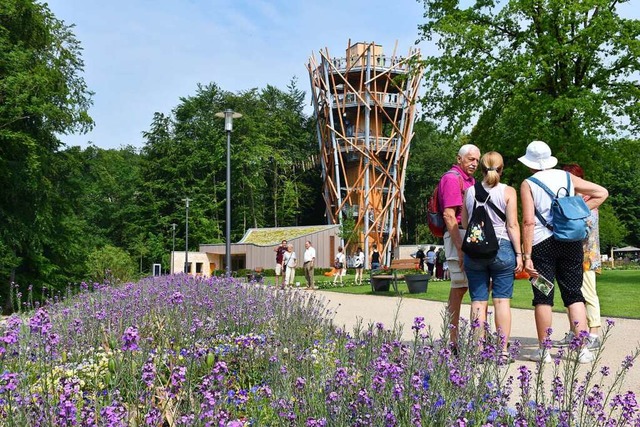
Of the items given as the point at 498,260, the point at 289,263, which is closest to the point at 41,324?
the point at 498,260

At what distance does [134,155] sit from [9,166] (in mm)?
62376

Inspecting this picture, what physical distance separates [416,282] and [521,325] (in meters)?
8.49

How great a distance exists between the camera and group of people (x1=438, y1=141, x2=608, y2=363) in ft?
18.3

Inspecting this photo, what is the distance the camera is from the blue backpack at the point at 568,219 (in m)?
5.57

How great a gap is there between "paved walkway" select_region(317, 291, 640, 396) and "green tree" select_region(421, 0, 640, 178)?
28.4ft

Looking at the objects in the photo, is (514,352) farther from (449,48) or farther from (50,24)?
(50,24)

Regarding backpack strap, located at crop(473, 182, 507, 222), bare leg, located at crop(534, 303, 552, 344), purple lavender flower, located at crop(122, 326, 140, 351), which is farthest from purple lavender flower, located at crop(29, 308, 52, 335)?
bare leg, located at crop(534, 303, 552, 344)

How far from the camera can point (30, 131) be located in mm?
21422

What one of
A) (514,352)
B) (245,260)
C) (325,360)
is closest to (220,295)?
(325,360)

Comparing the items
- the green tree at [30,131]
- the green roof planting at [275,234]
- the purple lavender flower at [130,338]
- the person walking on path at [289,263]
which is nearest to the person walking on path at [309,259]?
the person walking on path at [289,263]

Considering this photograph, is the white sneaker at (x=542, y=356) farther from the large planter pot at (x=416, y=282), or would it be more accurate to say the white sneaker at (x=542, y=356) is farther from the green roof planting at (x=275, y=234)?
the green roof planting at (x=275, y=234)

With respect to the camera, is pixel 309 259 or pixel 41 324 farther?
pixel 309 259

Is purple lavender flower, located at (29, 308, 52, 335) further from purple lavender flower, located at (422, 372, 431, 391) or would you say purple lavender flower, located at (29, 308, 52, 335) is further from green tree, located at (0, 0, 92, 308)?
green tree, located at (0, 0, 92, 308)

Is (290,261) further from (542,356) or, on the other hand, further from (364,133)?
(364,133)
